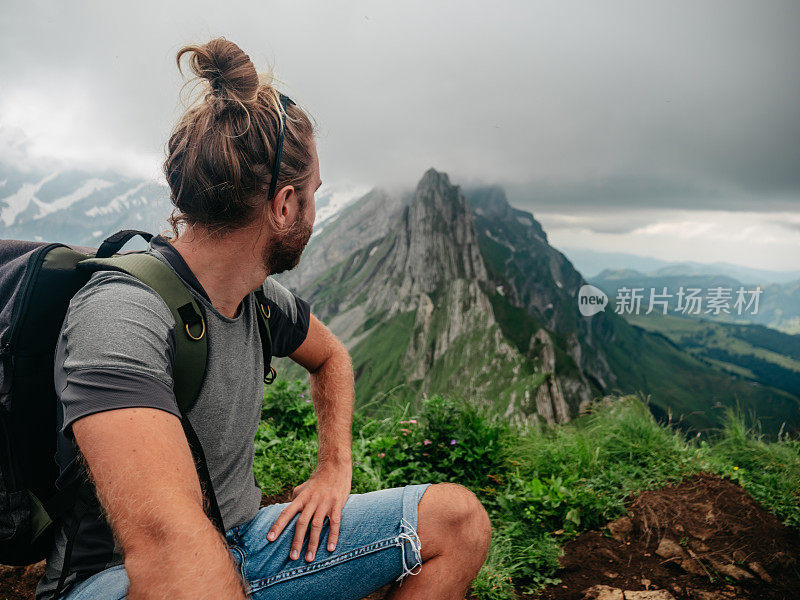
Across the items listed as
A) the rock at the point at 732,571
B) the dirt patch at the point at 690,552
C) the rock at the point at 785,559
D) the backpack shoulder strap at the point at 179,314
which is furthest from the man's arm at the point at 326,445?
the rock at the point at 785,559

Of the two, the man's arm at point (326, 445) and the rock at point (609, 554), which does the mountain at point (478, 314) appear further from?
the man's arm at point (326, 445)

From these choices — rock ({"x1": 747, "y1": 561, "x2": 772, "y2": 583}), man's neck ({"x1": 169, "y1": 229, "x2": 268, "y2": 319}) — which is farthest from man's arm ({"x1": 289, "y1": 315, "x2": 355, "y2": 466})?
rock ({"x1": 747, "y1": 561, "x2": 772, "y2": 583})

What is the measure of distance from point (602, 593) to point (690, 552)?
899 millimetres

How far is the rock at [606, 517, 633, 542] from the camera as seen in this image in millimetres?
3684

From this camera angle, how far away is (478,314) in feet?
340

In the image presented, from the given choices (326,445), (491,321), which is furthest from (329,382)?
(491,321)

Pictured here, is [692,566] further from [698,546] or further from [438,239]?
[438,239]

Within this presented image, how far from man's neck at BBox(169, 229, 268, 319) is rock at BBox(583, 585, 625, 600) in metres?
2.97

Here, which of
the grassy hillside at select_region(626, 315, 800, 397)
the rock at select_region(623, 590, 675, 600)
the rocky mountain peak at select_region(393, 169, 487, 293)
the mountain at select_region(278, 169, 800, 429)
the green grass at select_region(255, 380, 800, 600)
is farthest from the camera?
the rocky mountain peak at select_region(393, 169, 487, 293)

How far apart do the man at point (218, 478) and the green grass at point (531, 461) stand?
1.93 m

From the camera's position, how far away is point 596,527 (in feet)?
12.6

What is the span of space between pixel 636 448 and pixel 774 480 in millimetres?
1225

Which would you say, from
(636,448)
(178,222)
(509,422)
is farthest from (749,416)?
(178,222)

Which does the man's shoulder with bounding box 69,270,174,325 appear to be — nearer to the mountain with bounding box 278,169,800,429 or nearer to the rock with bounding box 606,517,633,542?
the rock with bounding box 606,517,633,542
